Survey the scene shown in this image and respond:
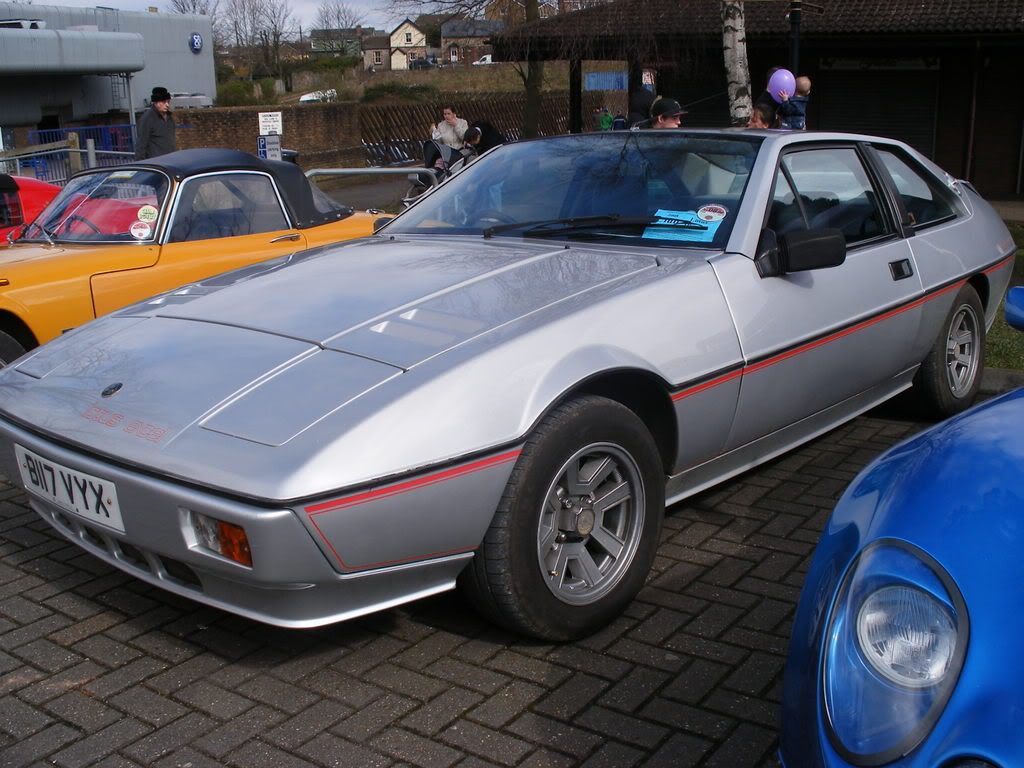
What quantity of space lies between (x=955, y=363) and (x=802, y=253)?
190cm

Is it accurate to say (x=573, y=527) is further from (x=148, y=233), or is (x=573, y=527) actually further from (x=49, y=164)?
(x=49, y=164)

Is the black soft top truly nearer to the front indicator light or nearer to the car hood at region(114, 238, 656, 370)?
the car hood at region(114, 238, 656, 370)

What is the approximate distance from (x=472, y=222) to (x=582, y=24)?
16209mm

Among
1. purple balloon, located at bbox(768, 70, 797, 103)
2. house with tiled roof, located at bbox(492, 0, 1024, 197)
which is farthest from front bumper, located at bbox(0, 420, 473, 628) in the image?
house with tiled roof, located at bbox(492, 0, 1024, 197)

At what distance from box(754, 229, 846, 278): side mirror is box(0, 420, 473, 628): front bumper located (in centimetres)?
164

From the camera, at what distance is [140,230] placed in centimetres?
591

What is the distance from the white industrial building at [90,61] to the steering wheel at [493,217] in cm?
2709

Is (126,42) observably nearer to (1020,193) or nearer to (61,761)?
(1020,193)

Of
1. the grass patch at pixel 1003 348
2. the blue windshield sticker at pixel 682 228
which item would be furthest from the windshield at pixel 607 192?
the grass patch at pixel 1003 348

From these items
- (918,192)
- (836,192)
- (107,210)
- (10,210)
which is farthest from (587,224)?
(10,210)

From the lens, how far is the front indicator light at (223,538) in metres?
2.59

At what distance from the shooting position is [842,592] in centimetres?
189

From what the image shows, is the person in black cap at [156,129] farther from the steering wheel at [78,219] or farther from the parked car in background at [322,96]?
the parked car in background at [322,96]

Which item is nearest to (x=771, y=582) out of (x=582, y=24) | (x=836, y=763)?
(x=836, y=763)
